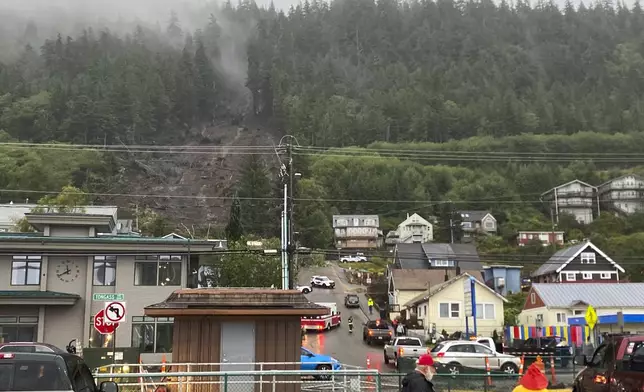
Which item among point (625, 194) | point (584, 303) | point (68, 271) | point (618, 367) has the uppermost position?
point (625, 194)

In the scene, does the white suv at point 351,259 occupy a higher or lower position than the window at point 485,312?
higher

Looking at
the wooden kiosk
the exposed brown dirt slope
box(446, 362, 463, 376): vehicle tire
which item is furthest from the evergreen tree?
the exposed brown dirt slope

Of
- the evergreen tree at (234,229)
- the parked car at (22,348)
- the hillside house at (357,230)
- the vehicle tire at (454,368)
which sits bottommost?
the vehicle tire at (454,368)

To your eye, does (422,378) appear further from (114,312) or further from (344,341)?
(344,341)

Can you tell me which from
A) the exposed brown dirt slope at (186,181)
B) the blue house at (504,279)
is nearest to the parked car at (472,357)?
the blue house at (504,279)

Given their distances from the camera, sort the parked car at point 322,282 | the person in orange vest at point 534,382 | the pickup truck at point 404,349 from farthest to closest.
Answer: the parked car at point 322,282 → the pickup truck at point 404,349 → the person in orange vest at point 534,382

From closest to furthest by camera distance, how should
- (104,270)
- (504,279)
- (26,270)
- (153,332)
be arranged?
(153,332) < (26,270) < (104,270) < (504,279)

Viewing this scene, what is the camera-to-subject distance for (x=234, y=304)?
63.7 feet

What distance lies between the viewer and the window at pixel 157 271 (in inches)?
1435

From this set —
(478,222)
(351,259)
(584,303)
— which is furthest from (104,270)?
(478,222)

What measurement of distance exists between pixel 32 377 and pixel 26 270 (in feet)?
95.4

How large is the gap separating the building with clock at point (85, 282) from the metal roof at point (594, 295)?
86.3ft

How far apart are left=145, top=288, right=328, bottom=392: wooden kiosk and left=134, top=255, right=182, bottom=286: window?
17271 mm

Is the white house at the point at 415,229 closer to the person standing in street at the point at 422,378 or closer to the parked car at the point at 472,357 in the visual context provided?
the parked car at the point at 472,357
